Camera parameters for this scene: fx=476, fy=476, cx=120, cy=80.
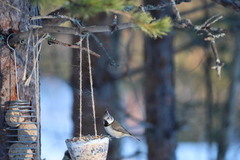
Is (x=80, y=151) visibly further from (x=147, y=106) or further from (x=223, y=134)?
(x=223, y=134)

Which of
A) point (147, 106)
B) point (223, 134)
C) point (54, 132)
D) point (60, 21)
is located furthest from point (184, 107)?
point (60, 21)

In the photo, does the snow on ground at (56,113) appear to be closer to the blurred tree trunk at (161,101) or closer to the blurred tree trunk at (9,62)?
the blurred tree trunk at (161,101)

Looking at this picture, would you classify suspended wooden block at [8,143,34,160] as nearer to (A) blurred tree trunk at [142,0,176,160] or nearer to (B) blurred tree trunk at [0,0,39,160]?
(B) blurred tree trunk at [0,0,39,160]

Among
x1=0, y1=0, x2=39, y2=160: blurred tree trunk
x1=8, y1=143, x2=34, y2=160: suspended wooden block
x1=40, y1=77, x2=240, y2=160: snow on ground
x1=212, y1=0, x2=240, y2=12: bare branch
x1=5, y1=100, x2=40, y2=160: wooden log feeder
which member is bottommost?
x1=40, y1=77, x2=240, y2=160: snow on ground

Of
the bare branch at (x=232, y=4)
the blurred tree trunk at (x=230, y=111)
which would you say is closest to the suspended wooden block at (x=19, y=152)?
the bare branch at (x=232, y=4)

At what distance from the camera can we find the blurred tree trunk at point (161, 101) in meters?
6.75

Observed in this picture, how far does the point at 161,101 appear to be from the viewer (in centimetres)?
688

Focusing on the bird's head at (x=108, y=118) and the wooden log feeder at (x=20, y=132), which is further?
the bird's head at (x=108, y=118)

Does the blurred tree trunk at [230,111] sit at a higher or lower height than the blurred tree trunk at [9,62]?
lower

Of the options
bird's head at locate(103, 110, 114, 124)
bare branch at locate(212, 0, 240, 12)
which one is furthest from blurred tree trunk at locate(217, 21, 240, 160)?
bird's head at locate(103, 110, 114, 124)

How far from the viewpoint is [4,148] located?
2871 mm

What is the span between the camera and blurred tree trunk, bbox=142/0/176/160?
266 inches

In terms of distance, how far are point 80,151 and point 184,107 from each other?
6.26m

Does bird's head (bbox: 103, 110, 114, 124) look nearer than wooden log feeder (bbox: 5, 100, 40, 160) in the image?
No
